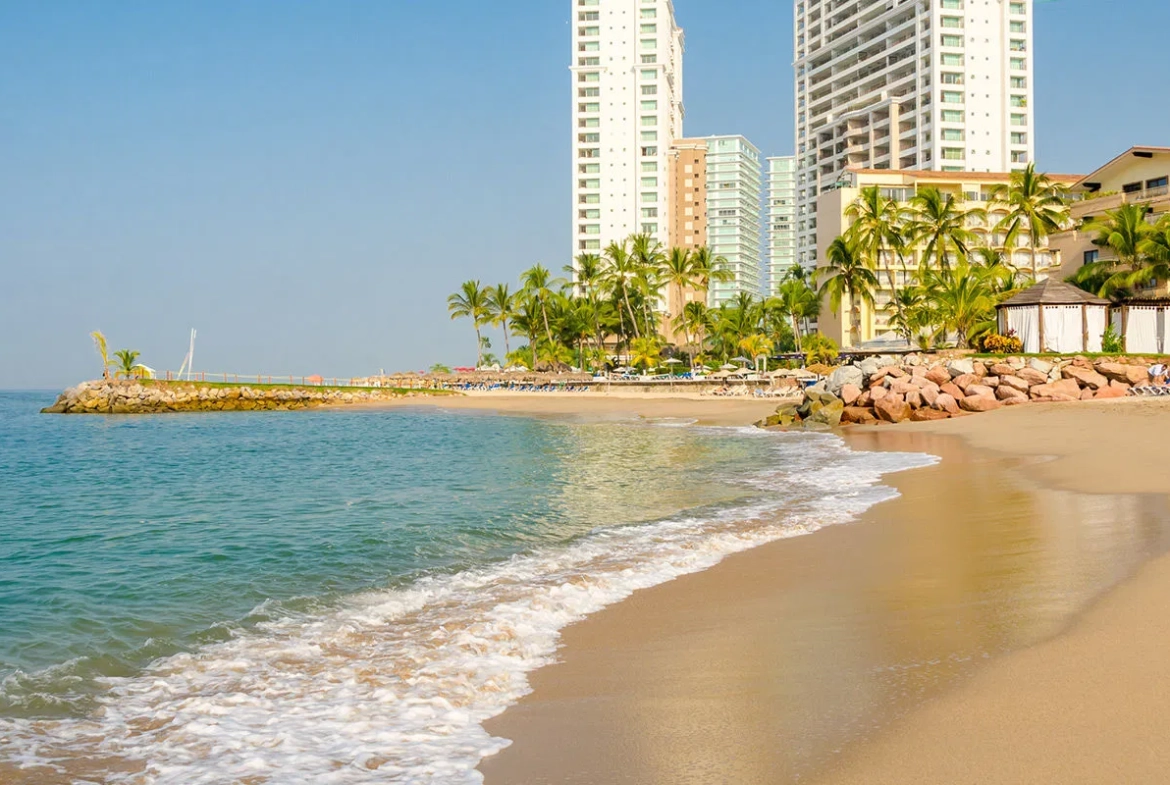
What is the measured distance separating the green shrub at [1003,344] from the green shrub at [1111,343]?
3.23 metres

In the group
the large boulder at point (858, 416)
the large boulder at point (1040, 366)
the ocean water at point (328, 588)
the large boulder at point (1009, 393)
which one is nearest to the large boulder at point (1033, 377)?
the large boulder at point (1040, 366)

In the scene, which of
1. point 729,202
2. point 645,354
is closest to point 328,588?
point 645,354

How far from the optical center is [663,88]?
102 meters

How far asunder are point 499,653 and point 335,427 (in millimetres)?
37458

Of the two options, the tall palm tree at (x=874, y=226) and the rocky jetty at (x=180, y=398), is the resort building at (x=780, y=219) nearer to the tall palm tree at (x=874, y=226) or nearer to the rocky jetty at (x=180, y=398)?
the tall palm tree at (x=874, y=226)

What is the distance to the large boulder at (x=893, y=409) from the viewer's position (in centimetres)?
3019

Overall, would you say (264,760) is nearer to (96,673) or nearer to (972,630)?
(96,673)

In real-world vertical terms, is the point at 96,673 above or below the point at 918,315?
below

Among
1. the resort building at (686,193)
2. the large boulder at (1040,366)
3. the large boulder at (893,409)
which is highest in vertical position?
the resort building at (686,193)

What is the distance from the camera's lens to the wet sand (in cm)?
399

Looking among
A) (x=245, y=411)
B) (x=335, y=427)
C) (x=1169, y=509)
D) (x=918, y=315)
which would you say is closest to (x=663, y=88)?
(x=918, y=315)

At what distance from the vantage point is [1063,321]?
119 feet

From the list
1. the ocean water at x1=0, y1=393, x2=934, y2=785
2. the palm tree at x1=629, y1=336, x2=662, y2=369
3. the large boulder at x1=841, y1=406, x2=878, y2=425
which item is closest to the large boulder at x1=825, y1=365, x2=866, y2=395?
the large boulder at x1=841, y1=406, x2=878, y2=425

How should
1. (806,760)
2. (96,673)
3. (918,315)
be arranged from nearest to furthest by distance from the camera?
(806,760) → (96,673) → (918,315)
